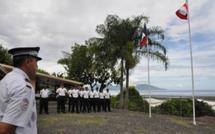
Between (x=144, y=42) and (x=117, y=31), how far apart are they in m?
5.96

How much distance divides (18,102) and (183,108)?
74.7ft

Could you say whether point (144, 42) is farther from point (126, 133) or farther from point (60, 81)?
point (60, 81)

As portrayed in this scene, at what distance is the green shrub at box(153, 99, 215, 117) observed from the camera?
2352 centimetres

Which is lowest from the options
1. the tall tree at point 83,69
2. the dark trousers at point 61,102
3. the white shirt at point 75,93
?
the dark trousers at point 61,102

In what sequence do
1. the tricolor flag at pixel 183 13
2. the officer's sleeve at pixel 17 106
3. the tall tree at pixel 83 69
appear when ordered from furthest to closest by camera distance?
the tall tree at pixel 83 69 < the tricolor flag at pixel 183 13 < the officer's sleeve at pixel 17 106

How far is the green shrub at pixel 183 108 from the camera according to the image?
926 inches

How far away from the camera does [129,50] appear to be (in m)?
23.8

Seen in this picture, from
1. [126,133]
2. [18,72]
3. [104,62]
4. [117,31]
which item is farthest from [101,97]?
[18,72]

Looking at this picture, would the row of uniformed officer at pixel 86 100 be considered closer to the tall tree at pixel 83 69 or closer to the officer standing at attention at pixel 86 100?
the officer standing at attention at pixel 86 100

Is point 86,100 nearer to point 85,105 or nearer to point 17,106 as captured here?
point 85,105

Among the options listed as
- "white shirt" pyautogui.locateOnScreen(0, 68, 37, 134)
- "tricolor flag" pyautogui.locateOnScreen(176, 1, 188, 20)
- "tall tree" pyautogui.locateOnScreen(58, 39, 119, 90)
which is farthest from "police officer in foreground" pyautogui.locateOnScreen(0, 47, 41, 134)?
"tall tree" pyautogui.locateOnScreen(58, 39, 119, 90)

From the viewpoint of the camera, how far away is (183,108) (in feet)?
78.9

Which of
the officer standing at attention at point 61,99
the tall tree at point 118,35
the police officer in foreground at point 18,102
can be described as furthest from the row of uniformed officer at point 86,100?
the police officer in foreground at point 18,102

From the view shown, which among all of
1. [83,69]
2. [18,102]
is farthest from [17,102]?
[83,69]
